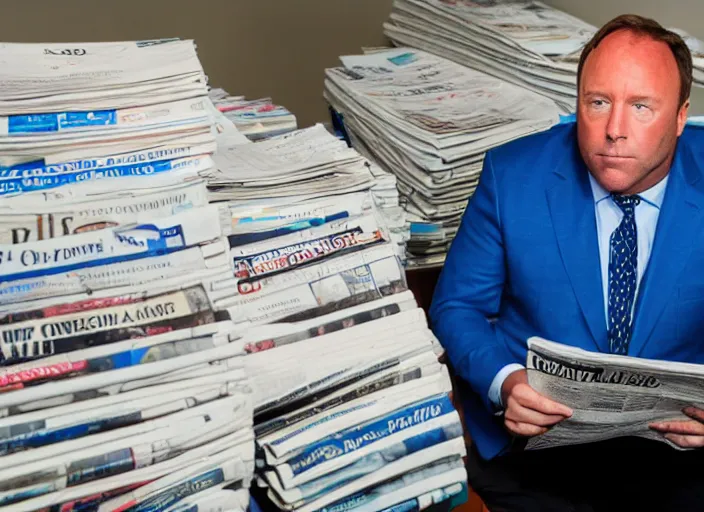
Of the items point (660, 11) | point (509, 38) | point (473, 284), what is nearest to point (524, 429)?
point (473, 284)

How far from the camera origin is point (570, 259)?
1.31 metres

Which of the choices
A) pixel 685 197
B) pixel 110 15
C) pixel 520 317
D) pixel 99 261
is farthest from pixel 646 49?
pixel 110 15

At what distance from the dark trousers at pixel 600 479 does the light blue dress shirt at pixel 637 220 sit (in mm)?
175

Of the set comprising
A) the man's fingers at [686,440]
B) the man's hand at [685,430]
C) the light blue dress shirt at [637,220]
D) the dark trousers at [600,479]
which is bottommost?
the dark trousers at [600,479]

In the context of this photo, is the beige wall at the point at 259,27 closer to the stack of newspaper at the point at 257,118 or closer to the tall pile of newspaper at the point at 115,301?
the stack of newspaper at the point at 257,118

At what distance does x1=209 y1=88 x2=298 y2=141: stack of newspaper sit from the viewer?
5.01ft

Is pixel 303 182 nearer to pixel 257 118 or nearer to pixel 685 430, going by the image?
pixel 257 118

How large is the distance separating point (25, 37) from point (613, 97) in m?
1.44

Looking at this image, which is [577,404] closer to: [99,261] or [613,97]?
[613,97]

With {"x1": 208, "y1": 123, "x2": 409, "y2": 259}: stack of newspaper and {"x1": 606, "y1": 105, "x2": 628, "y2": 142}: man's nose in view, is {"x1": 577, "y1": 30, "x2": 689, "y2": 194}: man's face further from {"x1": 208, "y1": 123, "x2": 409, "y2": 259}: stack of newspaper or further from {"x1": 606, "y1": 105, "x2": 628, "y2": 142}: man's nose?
{"x1": 208, "y1": 123, "x2": 409, "y2": 259}: stack of newspaper

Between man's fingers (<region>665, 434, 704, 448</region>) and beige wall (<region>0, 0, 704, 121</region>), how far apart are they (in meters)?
1.07

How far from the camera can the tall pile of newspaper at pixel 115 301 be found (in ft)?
2.99

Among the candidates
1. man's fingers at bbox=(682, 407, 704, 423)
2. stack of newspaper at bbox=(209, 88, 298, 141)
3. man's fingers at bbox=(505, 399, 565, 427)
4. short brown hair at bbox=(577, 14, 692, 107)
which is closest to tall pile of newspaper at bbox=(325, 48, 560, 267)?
stack of newspaper at bbox=(209, 88, 298, 141)

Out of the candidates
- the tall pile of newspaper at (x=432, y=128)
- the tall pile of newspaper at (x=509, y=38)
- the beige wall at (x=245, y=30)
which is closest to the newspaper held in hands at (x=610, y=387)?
the tall pile of newspaper at (x=432, y=128)
